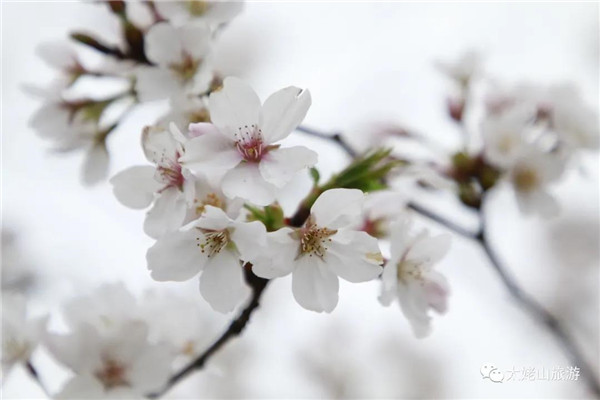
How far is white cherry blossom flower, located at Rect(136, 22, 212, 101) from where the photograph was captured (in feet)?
3.93

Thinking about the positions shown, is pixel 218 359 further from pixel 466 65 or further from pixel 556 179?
pixel 466 65

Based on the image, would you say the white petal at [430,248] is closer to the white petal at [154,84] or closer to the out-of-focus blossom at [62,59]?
the white petal at [154,84]

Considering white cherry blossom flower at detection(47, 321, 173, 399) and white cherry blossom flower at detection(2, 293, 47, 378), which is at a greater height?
white cherry blossom flower at detection(47, 321, 173, 399)

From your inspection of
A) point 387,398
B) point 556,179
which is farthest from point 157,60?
point 387,398

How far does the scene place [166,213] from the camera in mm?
896

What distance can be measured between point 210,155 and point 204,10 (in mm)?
512

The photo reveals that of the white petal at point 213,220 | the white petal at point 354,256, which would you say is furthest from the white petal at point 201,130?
the white petal at point 354,256

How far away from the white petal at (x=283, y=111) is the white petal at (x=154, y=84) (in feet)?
1.21

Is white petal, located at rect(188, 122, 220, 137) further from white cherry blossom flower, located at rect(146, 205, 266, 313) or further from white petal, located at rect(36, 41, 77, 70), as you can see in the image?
white petal, located at rect(36, 41, 77, 70)

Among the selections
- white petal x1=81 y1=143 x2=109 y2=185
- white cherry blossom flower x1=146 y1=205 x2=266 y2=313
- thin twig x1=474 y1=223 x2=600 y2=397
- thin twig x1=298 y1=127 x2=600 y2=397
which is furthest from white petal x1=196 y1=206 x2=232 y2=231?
thin twig x1=474 y1=223 x2=600 y2=397

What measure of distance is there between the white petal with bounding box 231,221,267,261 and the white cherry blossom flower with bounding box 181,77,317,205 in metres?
0.04

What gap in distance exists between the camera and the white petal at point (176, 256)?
33.9 inches

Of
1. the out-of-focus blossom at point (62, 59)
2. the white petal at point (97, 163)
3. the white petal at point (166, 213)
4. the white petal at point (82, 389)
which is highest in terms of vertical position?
the white petal at point (166, 213)

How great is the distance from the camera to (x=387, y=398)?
3652mm
